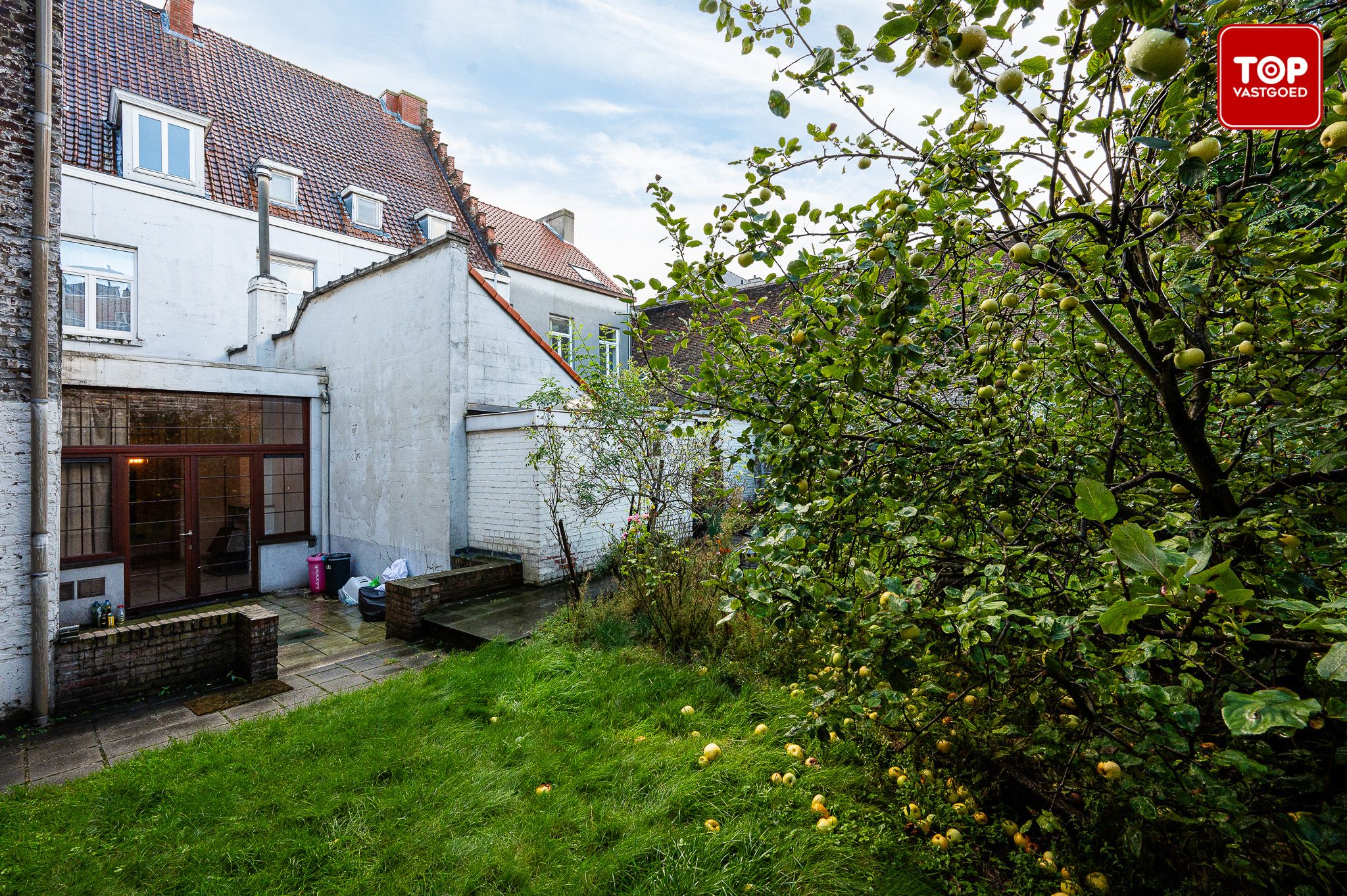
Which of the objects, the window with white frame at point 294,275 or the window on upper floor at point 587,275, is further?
the window on upper floor at point 587,275

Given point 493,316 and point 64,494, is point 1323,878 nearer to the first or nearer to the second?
point 493,316

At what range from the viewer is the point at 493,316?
30.0 ft

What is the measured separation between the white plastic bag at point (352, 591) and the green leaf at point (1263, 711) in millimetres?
9753

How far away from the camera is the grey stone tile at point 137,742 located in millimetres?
4266

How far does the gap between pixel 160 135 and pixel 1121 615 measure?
54.8ft

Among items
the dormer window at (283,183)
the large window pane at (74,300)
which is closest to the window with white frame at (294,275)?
the dormer window at (283,183)

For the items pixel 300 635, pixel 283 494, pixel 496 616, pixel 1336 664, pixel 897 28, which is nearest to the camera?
pixel 1336 664

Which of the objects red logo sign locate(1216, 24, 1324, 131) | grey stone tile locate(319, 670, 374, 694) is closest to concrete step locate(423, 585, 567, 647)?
grey stone tile locate(319, 670, 374, 694)

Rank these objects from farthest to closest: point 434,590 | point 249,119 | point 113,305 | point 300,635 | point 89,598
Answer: point 249,119, point 113,305, point 89,598, point 300,635, point 434,590

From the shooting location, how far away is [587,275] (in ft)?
68.5

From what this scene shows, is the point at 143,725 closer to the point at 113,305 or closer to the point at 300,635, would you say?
the point at 300,635

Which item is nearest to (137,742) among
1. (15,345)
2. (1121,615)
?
(15,345)

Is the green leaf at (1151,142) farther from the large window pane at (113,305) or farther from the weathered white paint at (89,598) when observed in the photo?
the large window pane at (113,305)

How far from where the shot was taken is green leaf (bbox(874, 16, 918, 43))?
4.47 feet
